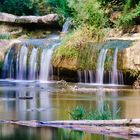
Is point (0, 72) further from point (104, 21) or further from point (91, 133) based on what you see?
point (91, 133)

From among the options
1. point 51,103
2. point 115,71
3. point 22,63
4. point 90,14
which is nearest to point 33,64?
point 22,63

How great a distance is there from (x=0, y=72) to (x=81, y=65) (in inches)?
178

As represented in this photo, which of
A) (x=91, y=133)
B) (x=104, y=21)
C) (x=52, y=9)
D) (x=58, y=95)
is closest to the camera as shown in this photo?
(x=91, y=133)

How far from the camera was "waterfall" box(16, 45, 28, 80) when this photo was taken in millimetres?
27000

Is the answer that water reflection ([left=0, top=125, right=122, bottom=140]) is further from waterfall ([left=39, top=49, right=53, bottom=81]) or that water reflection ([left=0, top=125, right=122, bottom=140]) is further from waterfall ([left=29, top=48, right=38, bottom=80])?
waterfall ([left=29, top=48, right=38, bottom=80])

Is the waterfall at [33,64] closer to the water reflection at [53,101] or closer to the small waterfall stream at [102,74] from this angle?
the small waterfall stream at [102,74]

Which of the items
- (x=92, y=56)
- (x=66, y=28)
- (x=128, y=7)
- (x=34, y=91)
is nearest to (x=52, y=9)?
(x=66, y=28)

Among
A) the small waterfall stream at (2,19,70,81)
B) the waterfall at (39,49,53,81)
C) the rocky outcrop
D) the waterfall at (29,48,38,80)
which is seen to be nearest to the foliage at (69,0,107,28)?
the small waterfall stream at (2,19,70,81)

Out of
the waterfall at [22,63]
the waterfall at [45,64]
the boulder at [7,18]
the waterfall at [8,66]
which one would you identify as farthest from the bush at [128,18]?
the boulder at [7,18]

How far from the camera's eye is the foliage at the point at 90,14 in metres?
27.3

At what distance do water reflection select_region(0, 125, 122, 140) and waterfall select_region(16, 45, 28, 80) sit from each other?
15.6 meters

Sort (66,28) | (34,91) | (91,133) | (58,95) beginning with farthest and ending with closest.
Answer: (66,28) < (34,91) < (58,95) < (91,133)

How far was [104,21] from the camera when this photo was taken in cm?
2742

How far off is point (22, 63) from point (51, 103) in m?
10.7
